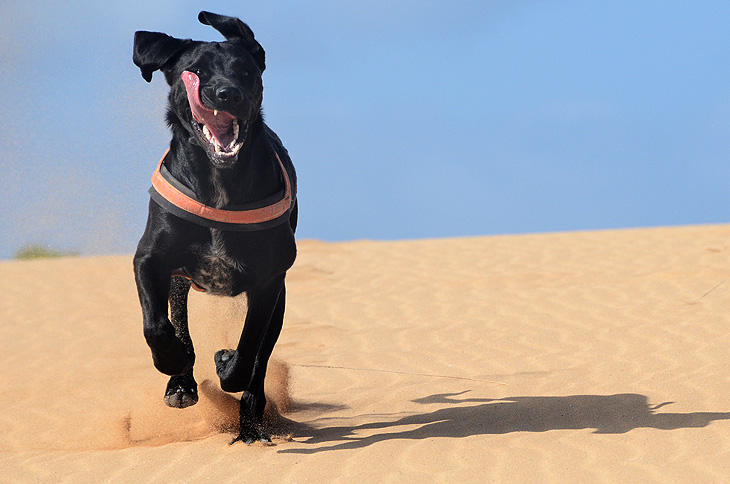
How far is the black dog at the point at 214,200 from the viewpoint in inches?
161

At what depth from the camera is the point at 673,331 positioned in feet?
26.5

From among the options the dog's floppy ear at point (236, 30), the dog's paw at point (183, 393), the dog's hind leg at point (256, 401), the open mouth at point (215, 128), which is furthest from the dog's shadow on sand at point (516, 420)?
the dog's floppy ear at point (236, 30)

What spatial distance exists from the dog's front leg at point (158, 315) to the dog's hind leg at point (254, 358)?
29 cm

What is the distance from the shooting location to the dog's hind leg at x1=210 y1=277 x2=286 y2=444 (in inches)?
177

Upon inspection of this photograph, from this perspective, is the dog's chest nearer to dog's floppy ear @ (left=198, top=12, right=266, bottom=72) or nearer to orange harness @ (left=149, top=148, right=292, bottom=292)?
orange harness @ (left=149, top=148, right=292, bottom=292)

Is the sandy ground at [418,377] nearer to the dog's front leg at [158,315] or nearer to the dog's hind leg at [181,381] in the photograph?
the dog's hind leg at [181,381]

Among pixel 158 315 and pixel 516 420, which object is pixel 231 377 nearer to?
pixel 158 315

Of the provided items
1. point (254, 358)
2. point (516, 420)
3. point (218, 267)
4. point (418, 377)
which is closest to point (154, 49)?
point (218, 267)

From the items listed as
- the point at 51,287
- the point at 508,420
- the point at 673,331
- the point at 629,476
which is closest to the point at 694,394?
the point at 508,420

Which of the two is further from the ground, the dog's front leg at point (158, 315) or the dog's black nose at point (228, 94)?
the dog's black nose at point (228, 94)

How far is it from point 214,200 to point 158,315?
0.64 meters

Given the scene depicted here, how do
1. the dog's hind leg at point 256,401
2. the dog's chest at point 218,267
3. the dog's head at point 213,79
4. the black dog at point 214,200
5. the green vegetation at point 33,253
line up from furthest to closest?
the green vegetation at point 33,253 < the dog's hind leg at point 256,401 < the dog's chest at point 218,267 < the black dog at point 214,200 < the dog's head at point 213,79

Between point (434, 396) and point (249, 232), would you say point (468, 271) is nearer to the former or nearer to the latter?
point (434, 396)

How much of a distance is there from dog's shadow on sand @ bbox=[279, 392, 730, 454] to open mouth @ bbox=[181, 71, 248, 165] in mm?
1640
